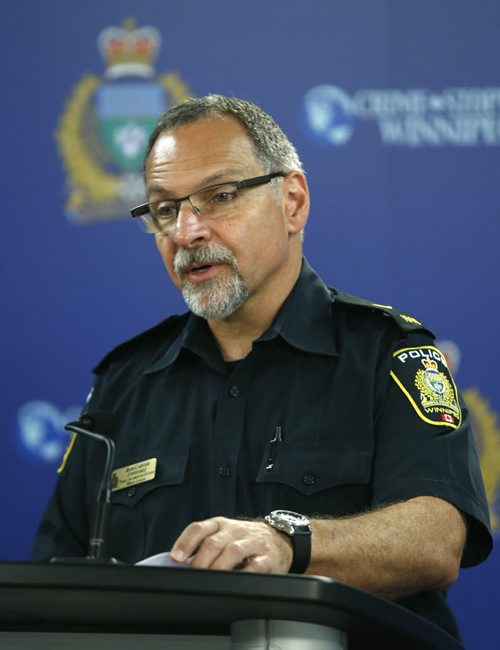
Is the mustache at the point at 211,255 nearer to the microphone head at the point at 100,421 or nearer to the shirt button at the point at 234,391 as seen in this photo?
the shirt button at the point at 234,391

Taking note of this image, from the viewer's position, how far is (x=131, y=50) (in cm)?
256

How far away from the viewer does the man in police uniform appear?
1692mm

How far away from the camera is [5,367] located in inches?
99.3

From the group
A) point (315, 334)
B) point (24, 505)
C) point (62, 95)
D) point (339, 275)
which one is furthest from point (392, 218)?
point (24, 505)

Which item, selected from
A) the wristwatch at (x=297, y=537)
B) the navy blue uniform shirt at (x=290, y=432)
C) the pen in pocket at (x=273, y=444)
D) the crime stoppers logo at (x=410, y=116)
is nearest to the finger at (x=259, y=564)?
the wristwatch at (x=297, y=537)

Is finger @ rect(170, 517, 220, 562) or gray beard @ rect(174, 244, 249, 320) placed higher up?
gray beard @ rect(174, 244, 249, 320)

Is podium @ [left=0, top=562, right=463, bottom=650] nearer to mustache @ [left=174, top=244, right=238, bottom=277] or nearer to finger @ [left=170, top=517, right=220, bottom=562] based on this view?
finger @ [left=170, top=517, right=220, bottom=562]

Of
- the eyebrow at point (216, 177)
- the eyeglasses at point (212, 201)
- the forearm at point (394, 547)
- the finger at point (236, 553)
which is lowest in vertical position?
the forearm at point (394, 547)

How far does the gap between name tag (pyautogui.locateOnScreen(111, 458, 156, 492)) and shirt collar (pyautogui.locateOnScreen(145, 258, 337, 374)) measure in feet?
0.64

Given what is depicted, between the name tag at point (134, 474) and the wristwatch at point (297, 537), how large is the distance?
55 cm

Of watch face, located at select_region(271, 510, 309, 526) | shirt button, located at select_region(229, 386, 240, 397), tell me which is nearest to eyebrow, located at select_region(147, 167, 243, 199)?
shirt button, located at select_region(229, 386, 240, 397)

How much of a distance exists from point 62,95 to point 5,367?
1.99ft

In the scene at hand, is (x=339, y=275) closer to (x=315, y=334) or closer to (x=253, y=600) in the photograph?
(x=315, y=334)

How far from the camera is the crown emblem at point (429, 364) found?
1.82 meters
